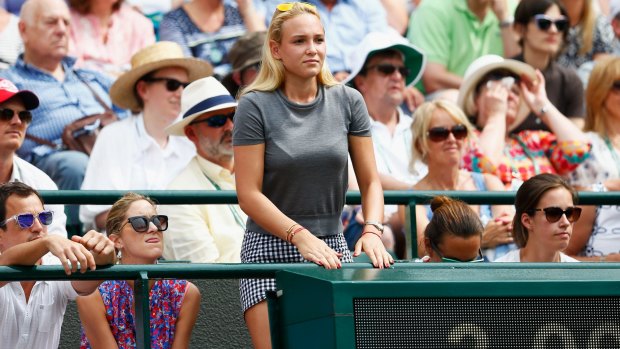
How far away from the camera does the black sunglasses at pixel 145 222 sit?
529cm

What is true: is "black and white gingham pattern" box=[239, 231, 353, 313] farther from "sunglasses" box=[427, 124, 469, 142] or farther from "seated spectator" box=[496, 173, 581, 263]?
"sunglasses" box=[427, 124, 469, 142]

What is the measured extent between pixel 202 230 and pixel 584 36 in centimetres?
442

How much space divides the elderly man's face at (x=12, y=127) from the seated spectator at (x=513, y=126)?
2.85 meters

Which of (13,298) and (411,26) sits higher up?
(411,26)

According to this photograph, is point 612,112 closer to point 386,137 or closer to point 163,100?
point 386,137

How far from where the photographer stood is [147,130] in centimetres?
790

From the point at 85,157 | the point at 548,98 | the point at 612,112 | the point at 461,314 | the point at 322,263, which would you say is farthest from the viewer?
the point at 548,98

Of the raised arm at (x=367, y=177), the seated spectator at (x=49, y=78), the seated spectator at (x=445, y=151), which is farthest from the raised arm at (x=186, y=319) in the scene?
the seated spectator at (x=49, y=78)

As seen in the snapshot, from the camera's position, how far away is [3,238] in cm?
515

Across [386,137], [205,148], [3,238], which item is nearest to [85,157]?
[205,148]

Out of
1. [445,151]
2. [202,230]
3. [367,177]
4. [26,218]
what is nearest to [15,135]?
[202,230]

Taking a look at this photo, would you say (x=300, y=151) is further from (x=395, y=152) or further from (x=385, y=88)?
(x=385, y=88)

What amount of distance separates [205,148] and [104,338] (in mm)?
2169

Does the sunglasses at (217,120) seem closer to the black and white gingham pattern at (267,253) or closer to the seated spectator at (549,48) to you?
the black and white gingham pattern at (267,253)
